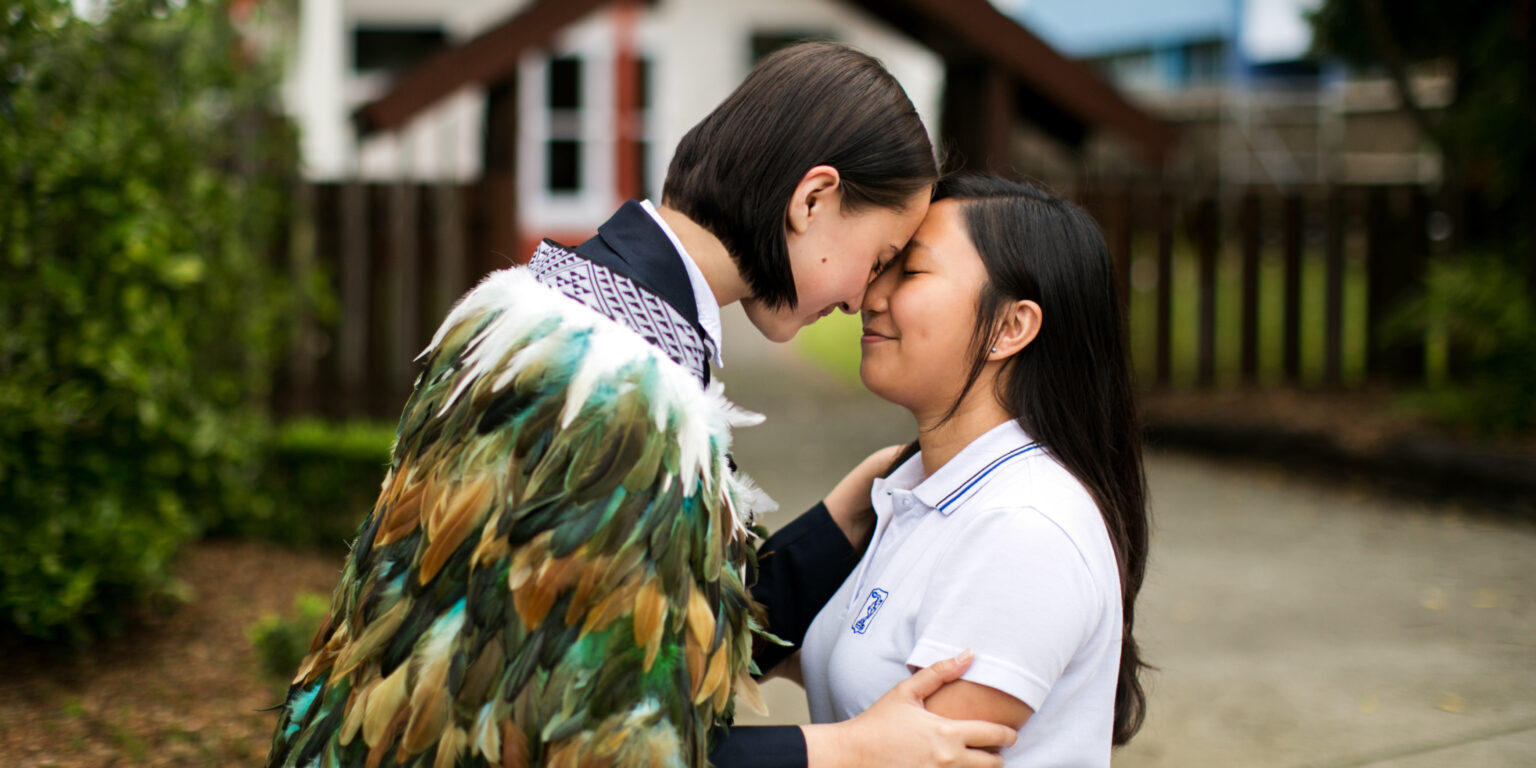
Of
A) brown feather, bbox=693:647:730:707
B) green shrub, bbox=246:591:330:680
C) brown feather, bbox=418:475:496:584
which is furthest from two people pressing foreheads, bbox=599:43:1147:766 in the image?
green shrub, bbox=246:591:330:680

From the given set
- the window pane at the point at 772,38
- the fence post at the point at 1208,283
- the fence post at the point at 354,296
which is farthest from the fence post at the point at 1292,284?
the window pane at the point at 772,38

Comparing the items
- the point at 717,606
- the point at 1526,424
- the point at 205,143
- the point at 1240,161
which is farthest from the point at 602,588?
the point at 1240,161

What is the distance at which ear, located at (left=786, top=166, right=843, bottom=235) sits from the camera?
1.91 metres

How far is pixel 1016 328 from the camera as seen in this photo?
6.86ft

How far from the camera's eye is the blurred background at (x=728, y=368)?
12.0ft

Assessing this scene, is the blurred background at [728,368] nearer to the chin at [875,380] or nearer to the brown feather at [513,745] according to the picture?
the chin at [875,380]

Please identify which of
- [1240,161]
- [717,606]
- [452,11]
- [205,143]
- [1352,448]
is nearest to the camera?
[717,606]

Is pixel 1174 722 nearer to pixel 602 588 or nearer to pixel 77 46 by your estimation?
pixel 602 588

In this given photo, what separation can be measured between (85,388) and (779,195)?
8.79ft

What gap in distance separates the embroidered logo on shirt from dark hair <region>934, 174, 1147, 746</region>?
358 mm

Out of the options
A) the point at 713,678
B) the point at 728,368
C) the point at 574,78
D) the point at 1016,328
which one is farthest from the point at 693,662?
the point at 574,78

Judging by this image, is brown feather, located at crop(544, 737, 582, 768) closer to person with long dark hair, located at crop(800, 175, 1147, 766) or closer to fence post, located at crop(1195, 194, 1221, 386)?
person with long dark hair, located at crop(800, 175, 1147, 766)

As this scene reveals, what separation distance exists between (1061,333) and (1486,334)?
6.07 metres

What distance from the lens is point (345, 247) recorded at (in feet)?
23.4
